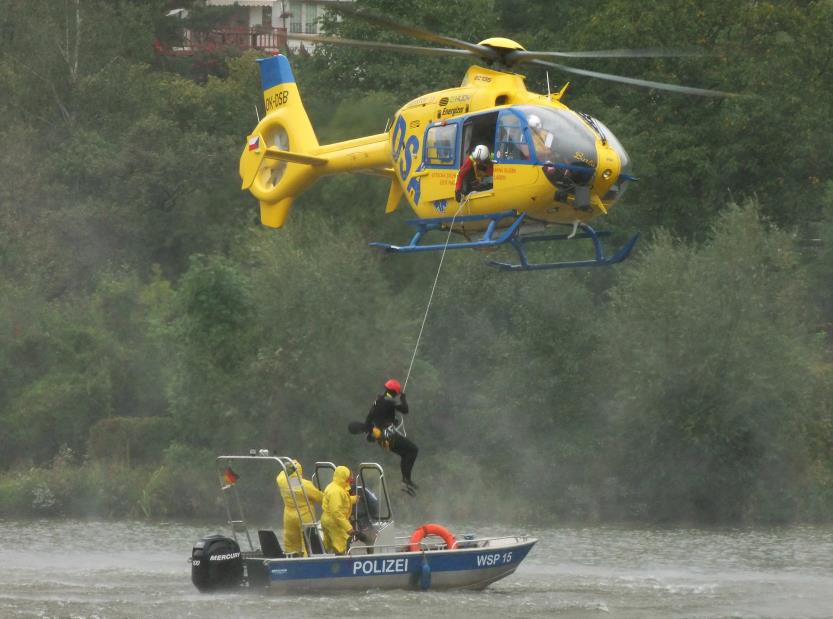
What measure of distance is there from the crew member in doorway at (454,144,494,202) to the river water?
5.66 metres

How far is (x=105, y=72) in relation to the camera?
58594 millimetres

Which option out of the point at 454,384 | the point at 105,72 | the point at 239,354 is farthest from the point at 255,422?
the point at 105,72

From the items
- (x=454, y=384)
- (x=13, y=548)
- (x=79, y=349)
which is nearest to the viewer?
(x=13, y=548)

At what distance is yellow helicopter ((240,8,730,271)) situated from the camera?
24188mm

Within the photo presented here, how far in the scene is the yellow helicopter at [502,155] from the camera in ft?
79.4

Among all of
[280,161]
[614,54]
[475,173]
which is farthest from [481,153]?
[280,161]

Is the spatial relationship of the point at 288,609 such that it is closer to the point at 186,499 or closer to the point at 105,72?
the point at 186,499

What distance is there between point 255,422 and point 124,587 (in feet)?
49.1

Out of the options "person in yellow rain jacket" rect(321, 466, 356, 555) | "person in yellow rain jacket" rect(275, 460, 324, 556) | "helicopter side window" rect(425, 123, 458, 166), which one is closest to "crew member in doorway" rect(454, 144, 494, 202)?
"helicopter side window" rect(425, 123, 458, 166)

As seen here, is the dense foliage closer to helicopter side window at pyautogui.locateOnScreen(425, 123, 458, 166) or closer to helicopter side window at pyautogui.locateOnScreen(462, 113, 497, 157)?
helicopter side window at pyautogui.locateOnScreen(425, 123, 458, 166)

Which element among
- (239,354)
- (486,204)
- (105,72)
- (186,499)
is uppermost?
(105,72)

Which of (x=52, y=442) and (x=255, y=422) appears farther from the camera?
(x=52, y=442)

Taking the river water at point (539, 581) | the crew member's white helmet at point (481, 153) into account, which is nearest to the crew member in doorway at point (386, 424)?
the river water at point (539, 581)

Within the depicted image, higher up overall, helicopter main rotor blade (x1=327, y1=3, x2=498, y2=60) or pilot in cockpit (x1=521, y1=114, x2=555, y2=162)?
helicopter main rotor blade (x1=327, y1=3, x2=498, y2=60)
